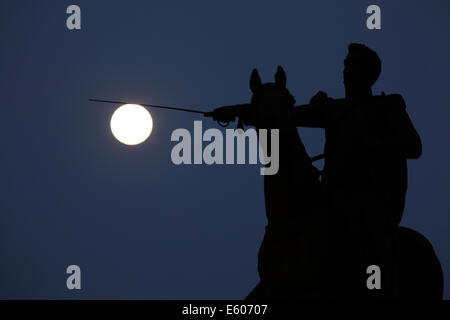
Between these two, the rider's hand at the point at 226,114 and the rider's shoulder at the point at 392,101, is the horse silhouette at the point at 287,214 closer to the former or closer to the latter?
the rider's hand at the point at 226,114

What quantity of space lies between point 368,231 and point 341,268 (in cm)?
46

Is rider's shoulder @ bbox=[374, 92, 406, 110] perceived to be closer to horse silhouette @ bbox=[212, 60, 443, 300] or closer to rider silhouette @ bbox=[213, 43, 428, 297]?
rider silhouette @ bbox=[213, 43, 428, 297]

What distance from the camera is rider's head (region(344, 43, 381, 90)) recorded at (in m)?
6.98

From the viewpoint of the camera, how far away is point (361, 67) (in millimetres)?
6973

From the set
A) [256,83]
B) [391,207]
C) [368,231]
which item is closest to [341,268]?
[368,231]

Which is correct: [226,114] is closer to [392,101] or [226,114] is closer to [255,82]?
[255,82]

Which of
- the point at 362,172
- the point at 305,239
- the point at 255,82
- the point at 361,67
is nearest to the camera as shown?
the point at 305,239

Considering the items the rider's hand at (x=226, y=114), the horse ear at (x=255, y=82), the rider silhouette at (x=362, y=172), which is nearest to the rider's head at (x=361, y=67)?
the rider silhouette at (x=362, y=172)

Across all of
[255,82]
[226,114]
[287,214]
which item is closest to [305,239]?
[287,214]
